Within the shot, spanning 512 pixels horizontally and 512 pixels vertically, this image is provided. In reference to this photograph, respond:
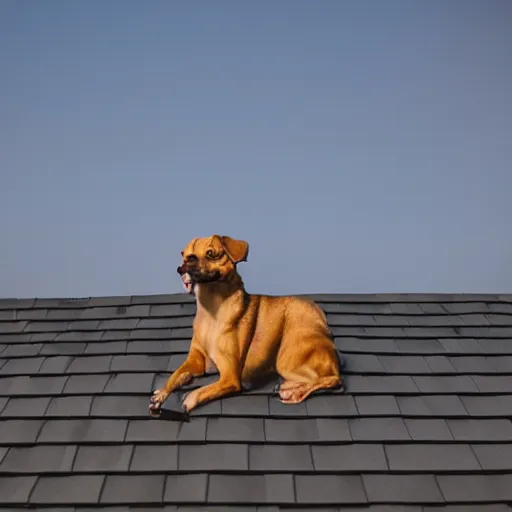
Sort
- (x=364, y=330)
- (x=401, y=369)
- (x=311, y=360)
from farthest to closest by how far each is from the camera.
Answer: (x=364, y=330), (x=401, y=369), (x=311, y=360)

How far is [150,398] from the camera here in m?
3.20

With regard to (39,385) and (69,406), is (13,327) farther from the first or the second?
(69,406)

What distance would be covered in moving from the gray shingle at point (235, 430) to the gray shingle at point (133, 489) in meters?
0.35

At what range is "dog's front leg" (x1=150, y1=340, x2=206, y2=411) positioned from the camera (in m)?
3.13

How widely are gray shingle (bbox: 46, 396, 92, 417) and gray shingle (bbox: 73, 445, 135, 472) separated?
29 cm

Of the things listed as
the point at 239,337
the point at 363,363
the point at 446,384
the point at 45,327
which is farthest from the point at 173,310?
the point at 446,384

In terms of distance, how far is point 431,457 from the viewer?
2.82 m

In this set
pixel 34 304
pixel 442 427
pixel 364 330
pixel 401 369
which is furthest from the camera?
pixel 34 304

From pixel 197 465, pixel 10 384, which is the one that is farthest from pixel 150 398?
pixel 10 384

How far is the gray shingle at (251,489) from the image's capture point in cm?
257

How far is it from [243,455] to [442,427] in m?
1.02

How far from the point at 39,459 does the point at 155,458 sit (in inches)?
21.8

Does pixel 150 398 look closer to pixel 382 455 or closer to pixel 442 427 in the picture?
pixel 382 455

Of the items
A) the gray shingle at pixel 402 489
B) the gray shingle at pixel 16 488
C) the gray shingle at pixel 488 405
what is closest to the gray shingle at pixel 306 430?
the gray shingle at pixel 402 489
